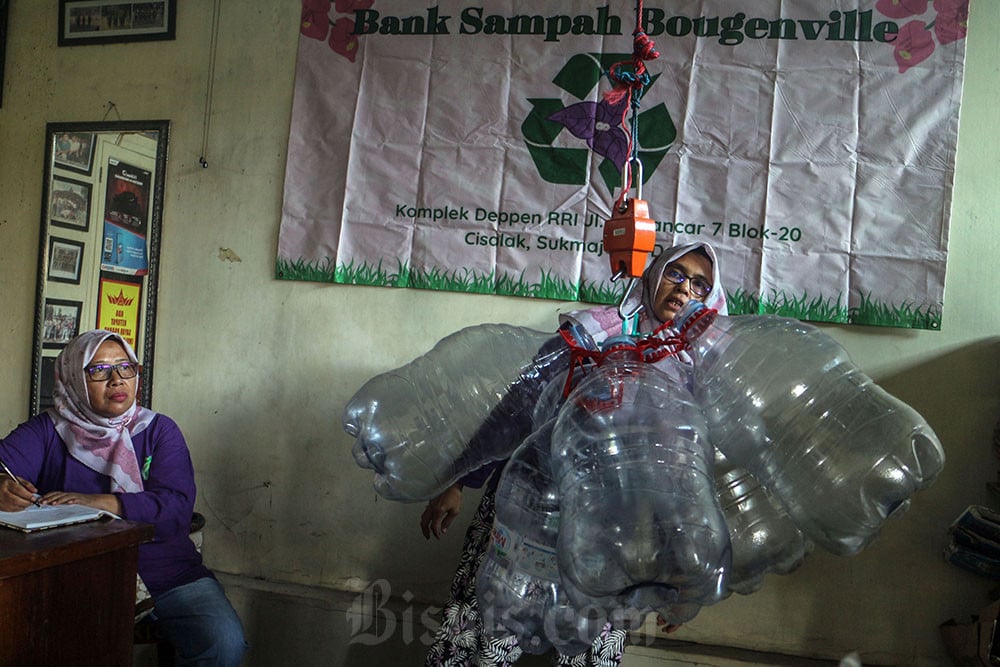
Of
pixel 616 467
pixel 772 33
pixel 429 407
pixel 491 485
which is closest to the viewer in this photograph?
pixel 616 467

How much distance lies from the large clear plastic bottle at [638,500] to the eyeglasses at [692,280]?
37.1 inches

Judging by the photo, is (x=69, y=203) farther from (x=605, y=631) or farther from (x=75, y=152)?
(x=605, y=631)

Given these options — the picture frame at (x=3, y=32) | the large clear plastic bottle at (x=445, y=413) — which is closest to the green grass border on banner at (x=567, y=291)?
the large clear plastic bottle at (x=445, y=413)

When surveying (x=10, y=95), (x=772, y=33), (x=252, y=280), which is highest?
(x=772, y=33)

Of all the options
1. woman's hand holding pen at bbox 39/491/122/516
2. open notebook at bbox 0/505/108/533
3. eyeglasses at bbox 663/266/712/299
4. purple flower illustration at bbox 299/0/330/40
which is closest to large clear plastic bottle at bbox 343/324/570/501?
eyeglasses at bbox 663/266/712/299

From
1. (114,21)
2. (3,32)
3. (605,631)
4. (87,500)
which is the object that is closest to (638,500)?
(605,631)

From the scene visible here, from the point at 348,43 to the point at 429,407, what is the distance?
1.81 m

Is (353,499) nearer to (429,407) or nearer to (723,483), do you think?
(429,407)

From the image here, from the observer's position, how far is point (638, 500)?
2.53ft

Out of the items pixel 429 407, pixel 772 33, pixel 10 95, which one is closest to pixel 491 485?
pixel 429 407

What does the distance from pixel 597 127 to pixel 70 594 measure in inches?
71.3

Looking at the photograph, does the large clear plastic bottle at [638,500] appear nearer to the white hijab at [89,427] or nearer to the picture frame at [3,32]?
the white hijab at [89,427]

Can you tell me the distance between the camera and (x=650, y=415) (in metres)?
0.85

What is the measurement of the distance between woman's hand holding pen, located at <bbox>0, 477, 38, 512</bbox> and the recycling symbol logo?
1617 millimetres
